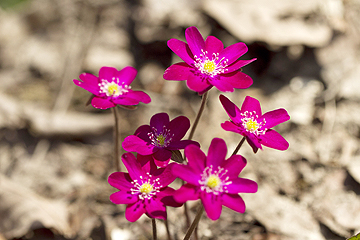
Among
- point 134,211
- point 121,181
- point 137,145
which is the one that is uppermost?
point 137,145

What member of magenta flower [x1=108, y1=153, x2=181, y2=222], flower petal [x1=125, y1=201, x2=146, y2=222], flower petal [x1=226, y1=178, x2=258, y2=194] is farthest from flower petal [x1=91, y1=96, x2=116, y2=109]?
flower petal [x1=226, y1=178, x2=258, y2=194]

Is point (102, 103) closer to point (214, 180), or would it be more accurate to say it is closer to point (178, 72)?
point (178, 72)

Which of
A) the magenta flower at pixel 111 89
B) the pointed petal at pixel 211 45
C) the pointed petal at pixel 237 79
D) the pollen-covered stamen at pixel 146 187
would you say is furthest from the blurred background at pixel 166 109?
the pointed petal at pixel 211 45

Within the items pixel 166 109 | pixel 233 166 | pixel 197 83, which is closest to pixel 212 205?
pixel 233 166

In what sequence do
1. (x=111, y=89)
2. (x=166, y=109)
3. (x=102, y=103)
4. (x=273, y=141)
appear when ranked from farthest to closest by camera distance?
(x=166, y=109) < (x=111, y=89) < (x=102, y=103) < (x=273, y=141)

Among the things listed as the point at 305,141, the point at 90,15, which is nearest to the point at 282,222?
the point at 305,141

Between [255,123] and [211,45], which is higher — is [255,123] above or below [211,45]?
below

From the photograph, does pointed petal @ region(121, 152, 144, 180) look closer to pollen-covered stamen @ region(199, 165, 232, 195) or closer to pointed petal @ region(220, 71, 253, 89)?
pollen-covered stamen @ region(199, 165, 232, 195)
